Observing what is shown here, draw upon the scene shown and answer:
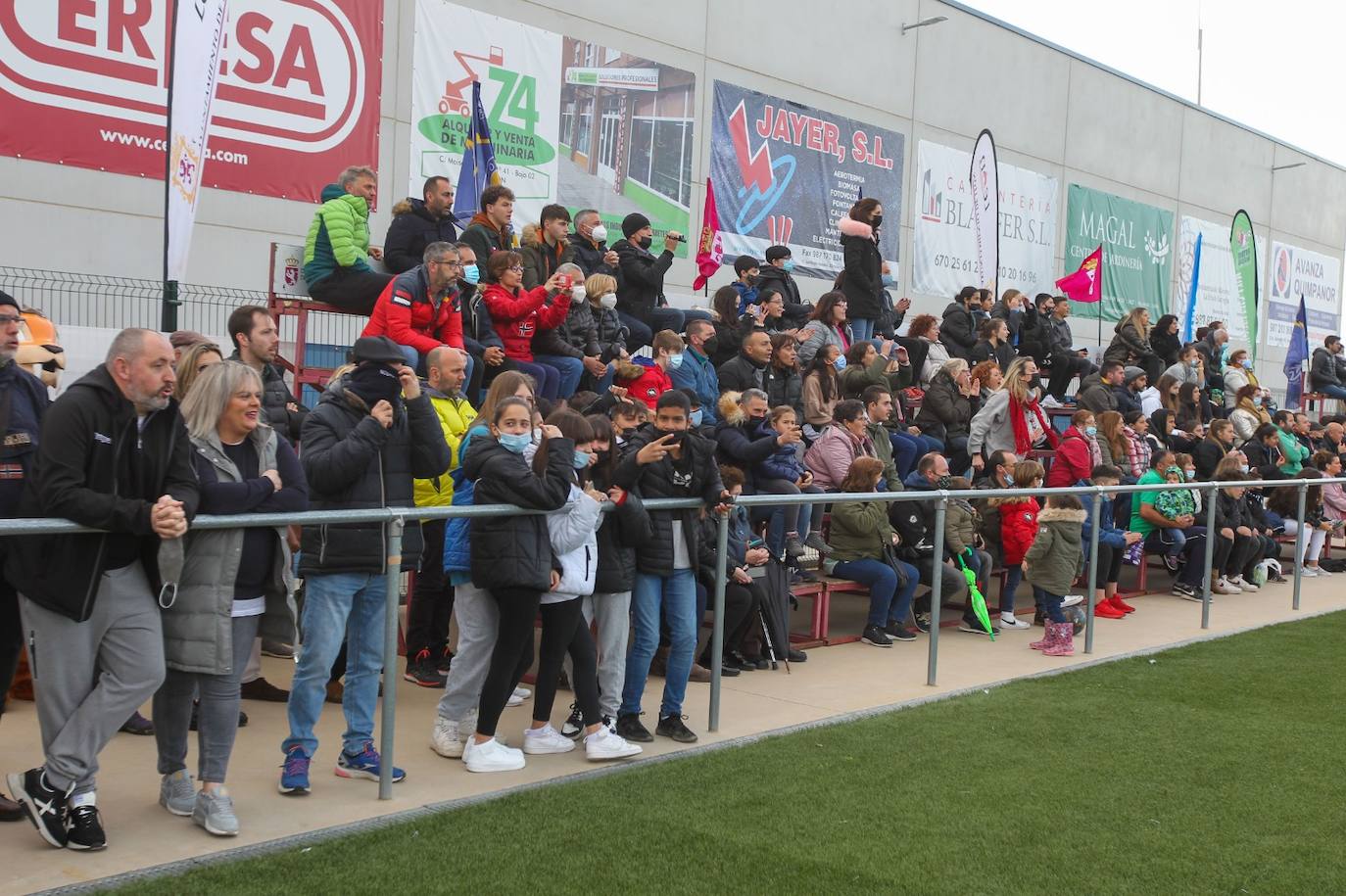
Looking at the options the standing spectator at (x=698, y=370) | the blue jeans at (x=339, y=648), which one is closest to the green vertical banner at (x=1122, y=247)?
the standing spectator at (x=698, y=370)

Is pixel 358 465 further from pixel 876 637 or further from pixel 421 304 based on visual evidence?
pixel 876 637

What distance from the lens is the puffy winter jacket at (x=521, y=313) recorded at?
397 inches

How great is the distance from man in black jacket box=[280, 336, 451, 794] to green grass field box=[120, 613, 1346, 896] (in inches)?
29.4

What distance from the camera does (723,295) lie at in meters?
12.5

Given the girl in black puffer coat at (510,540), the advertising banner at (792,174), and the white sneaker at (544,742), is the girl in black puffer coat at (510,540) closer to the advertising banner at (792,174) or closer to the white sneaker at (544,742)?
the white sneaker at (544,742)

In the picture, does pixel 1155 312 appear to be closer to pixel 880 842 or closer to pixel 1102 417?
pixel 1102 417

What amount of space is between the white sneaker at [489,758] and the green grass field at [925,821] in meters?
0.44

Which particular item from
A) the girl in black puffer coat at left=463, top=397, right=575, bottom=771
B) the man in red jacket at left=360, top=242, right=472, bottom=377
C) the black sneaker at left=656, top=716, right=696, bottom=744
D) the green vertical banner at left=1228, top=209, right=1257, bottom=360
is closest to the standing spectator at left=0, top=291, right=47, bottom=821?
the girl in black puffer coat at left=463, top=397, right=575, bottom=771

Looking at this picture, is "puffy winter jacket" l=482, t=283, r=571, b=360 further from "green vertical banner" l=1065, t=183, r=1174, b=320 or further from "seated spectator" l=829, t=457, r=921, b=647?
"green vertical banner" l=1065, t=183, r=1174, b=320

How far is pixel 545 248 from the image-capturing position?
36.4ft

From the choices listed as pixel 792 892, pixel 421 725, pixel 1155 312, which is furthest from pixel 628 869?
pixel 1155 312

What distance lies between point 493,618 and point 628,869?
69.1 inches

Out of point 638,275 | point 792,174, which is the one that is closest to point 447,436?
point 638,275

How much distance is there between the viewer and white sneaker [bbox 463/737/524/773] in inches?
236
